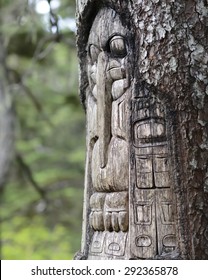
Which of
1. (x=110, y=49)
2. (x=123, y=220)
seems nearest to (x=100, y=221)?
(x=123, y=220)

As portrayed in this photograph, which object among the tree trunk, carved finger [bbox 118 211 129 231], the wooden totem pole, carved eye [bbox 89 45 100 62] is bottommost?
carved finger [bbox 118 211 129 231]

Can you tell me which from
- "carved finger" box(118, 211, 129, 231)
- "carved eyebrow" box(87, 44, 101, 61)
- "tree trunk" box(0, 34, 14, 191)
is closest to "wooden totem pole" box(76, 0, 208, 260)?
"carved finger" box(118, 211, 129, 231)

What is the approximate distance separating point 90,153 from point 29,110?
6549mm

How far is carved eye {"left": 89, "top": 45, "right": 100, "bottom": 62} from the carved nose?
0.24ft

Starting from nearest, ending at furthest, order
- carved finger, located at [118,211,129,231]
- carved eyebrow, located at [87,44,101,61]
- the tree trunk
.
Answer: carved finger, located at [118,211,129,231]
carved eyebrow, located at [87,44,101,61]
the tree trunk

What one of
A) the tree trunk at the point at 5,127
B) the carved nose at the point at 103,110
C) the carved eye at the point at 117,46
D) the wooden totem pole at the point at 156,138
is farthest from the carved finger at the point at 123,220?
the tree trunk at the point at 5,127

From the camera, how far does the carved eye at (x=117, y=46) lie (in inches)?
114

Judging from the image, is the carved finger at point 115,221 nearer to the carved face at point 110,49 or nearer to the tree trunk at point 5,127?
the carved face at point 110,49

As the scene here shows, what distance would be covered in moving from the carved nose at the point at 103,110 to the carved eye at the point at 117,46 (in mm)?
82

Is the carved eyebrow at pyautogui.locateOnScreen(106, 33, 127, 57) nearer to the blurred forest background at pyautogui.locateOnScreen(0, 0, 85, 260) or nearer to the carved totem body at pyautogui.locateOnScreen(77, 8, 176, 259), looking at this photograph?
the carved totem body at pyautogui.locateOnScreen(77, 8, 176, 259)

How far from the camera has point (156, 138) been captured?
2.71m

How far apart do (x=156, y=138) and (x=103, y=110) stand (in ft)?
1.48

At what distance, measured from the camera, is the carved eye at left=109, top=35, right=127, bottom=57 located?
290 centimetres
